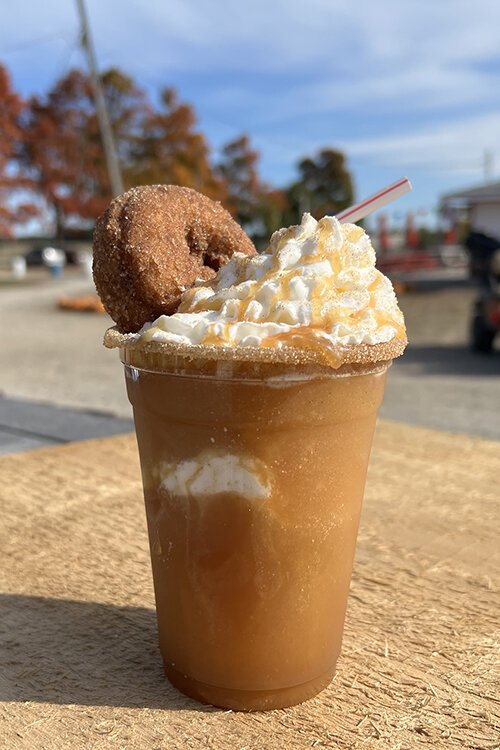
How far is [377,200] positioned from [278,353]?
2.22 feet

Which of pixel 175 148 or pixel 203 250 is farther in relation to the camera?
pixel 175 148

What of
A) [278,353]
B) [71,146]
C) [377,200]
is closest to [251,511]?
[278,353]

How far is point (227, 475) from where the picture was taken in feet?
5.64

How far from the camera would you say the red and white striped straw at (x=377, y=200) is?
6.63ft

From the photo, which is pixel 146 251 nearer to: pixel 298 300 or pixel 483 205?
pixel 298 300

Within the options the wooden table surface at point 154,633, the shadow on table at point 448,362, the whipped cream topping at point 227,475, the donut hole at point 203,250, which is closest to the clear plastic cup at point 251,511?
the whipped cream topping at point 227,475

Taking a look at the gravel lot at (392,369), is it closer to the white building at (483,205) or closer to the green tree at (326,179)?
the white building at (483,205)

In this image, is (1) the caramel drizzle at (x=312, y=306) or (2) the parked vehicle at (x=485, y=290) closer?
(1) the caramel drizzle at (x=312, y=306)

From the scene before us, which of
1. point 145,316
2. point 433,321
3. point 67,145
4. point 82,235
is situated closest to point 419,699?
point 145,316

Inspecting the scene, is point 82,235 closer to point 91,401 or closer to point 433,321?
point 433,321

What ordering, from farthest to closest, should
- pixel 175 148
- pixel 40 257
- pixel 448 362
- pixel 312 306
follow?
1. pixel 40 257
2. pixel 175 148
3. pixel 448 362
4. pixel 312 306

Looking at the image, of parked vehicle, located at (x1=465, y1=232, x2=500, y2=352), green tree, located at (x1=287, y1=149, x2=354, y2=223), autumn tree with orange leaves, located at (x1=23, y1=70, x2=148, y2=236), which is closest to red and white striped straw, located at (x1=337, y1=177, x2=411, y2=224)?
parked vehicle, located at (x1=465, y1=232, x2=500, y2=352)

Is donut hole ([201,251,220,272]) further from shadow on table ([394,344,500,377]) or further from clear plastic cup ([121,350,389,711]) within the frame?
shadow on table ([394,344,500,377])

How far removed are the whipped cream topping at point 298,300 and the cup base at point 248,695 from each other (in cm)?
88
